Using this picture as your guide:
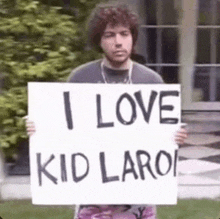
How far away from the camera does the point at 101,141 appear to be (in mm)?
2414

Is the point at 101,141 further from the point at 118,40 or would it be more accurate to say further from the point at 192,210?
the point at 192,210

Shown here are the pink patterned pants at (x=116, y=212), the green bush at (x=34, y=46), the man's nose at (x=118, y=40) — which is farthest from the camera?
the green bush at (x=34, y=46)

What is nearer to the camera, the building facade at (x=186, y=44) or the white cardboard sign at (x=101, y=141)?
the white cardboard sign at (x=101, y=141)

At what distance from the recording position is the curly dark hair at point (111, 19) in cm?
240

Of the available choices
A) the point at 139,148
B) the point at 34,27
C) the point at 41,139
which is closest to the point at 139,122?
the point at 139,148

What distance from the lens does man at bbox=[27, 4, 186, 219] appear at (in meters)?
2.39

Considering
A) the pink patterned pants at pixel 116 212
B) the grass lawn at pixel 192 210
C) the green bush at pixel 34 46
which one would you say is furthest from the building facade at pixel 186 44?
the pink patterned pants at pixel 116 212

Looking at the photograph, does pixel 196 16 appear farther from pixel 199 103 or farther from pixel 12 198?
pixel 12 198

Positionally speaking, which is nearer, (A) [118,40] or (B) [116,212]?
(A) [118,40]

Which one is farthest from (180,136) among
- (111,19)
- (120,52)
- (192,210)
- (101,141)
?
(192,210)

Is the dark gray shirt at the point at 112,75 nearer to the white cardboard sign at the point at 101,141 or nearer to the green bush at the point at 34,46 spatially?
the white cardboard sign at the point at 101,141

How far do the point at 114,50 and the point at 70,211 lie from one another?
7.50ft

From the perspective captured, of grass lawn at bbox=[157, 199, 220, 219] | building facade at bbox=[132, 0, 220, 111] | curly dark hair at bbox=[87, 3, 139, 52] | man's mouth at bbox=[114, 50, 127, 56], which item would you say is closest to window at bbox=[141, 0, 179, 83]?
building facade at bbox=[132, 0, 220, 111]

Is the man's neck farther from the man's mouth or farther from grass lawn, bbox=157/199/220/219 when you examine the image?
grass lawn, bbox=157/199/220/219
